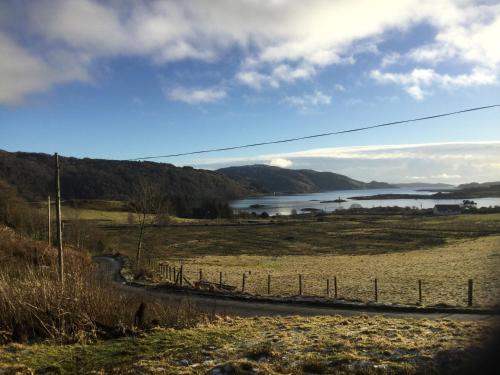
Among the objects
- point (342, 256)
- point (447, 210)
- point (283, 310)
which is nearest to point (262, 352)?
point (283, 310)

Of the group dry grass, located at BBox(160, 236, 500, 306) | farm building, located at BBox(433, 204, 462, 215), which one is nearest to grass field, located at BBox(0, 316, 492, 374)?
dry grass, located at BBox(160, 236, 500, 306)

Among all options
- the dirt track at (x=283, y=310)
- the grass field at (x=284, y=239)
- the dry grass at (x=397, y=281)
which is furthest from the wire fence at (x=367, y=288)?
the grass field at (x=284, y=239)

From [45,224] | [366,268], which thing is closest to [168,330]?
[366,268]

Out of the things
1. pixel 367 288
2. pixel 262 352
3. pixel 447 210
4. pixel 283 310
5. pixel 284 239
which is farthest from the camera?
pixel 447 210

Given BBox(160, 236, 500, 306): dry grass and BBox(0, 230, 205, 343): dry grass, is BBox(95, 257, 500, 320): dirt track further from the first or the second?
BBox(0, 230, 205, 343): dry grass

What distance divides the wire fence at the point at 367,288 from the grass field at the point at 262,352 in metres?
10.0

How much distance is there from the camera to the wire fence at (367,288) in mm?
20859

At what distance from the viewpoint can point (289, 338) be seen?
33.4 feet

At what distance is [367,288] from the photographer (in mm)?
26578

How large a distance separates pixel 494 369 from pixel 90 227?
239 ft

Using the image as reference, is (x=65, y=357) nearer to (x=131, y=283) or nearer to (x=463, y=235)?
(x=131, y=283)

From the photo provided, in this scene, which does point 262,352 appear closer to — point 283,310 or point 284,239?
point 283,310

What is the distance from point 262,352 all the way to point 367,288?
757 inches

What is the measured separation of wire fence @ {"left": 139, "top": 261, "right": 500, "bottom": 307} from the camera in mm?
20859
